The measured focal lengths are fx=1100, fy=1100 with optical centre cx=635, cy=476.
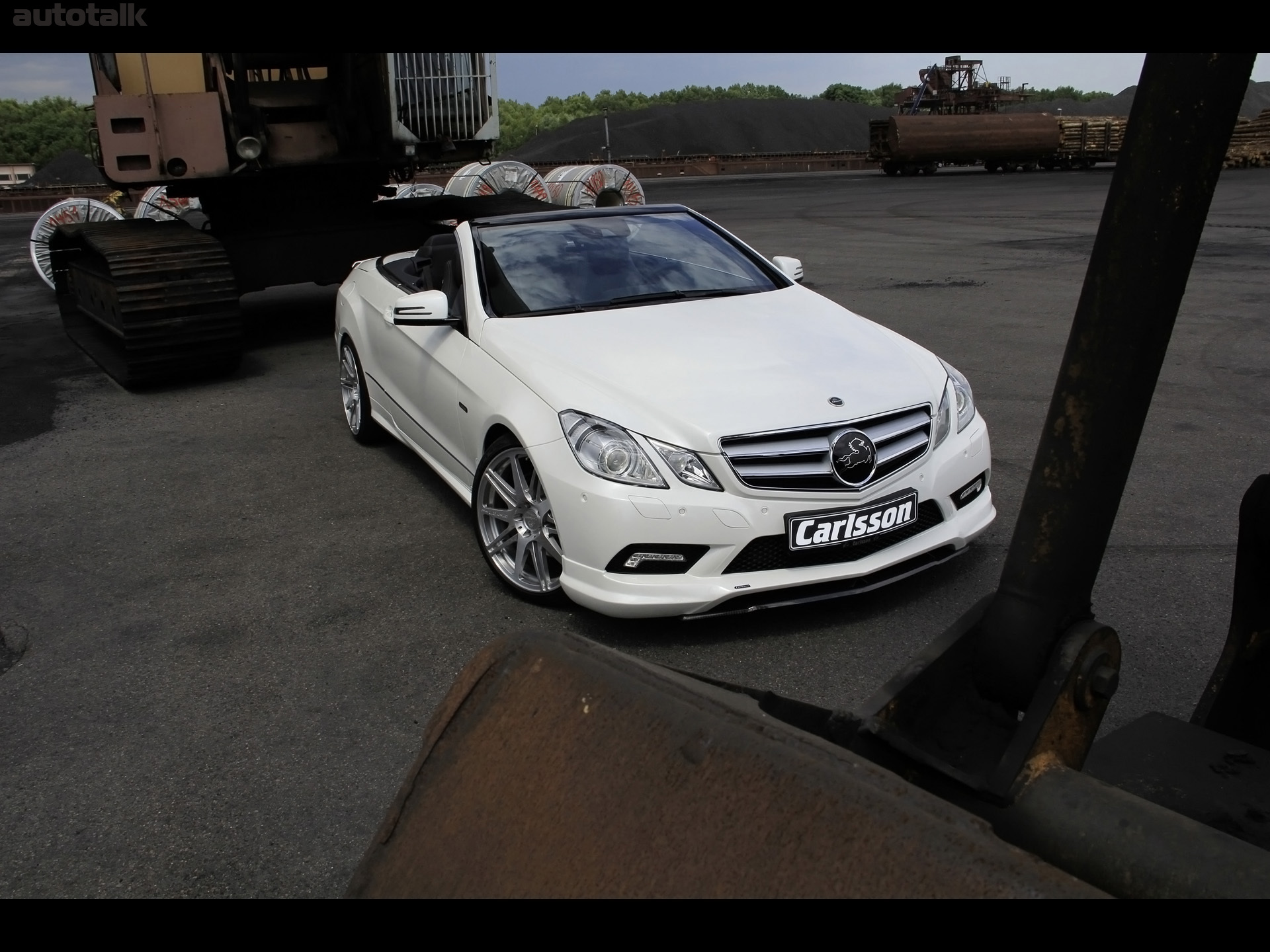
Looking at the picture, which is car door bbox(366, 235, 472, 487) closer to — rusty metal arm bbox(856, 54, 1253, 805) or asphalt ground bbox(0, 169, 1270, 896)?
asphalt ground bbox(0, 169, 1270, 896)

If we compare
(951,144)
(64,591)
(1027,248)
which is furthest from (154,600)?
(951,144)

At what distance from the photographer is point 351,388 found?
23.1 feet

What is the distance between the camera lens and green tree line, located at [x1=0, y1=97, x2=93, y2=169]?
5138 centimetres

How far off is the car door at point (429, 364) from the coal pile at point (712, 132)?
137 feet

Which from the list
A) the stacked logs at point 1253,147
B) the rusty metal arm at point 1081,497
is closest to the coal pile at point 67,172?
the stacked logs at point 1253,147

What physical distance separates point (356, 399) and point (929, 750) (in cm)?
583

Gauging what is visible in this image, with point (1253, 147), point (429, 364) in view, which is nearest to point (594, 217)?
point (429, 364)

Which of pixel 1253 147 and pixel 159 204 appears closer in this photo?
pixel 159 204

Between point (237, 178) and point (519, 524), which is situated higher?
point (237, 178)

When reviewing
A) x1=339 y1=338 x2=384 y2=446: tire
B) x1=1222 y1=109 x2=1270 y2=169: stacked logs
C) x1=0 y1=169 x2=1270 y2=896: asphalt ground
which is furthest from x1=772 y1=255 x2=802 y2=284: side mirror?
x1=1222 y1=109 x2=1270 y2=169: stacked logs

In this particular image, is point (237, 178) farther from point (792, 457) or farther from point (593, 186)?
point (792, 457)

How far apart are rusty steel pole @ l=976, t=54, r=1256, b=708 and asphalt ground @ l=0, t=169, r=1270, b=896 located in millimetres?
2035

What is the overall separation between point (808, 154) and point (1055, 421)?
4590cm

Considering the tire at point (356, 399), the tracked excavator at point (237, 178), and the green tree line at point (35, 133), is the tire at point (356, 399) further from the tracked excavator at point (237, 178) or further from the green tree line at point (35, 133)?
the green tree line at point (35, 133)
